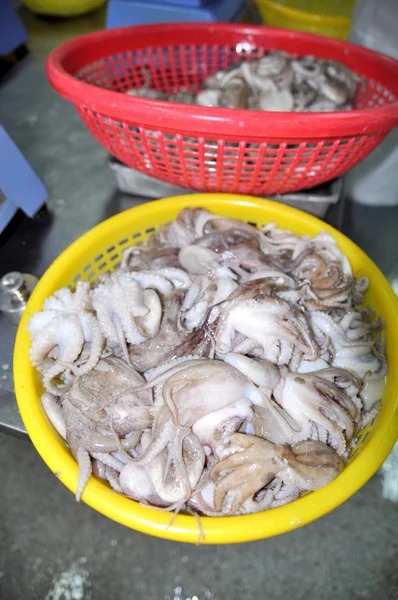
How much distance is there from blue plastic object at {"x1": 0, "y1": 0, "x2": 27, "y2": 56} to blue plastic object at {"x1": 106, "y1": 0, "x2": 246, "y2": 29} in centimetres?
53

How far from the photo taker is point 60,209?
1514mm

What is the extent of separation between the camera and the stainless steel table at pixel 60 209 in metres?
1.35

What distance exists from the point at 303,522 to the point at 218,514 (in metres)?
0.14

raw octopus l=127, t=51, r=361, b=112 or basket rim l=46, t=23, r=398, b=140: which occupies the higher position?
basket rim l=46, t=23, r=398, b=140

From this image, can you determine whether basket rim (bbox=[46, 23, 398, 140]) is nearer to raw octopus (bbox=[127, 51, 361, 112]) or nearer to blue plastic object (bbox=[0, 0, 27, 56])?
raw octopus (bbox=[127, 51, 361, 112])

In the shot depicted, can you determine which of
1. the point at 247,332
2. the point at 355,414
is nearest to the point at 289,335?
the point at 247,332

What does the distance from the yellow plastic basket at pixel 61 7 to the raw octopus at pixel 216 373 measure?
2124 mm

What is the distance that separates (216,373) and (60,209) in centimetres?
98

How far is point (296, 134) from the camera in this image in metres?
0.96

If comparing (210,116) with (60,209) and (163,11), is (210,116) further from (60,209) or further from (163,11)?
(163,11)

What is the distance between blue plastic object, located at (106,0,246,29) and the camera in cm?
173

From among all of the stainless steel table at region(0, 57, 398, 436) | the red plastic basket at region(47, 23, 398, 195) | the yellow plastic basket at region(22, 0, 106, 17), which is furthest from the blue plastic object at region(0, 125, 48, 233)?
the yellow plastic basket at region(22, 0, 106, 17)

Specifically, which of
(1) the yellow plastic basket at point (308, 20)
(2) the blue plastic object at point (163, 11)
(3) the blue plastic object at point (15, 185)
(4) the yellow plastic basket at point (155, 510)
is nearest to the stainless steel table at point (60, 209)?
(3) the blue plastic object at point (15, 185)

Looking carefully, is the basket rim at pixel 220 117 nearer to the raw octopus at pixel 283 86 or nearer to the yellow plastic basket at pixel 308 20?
the raw octopus at pixel 283 86
